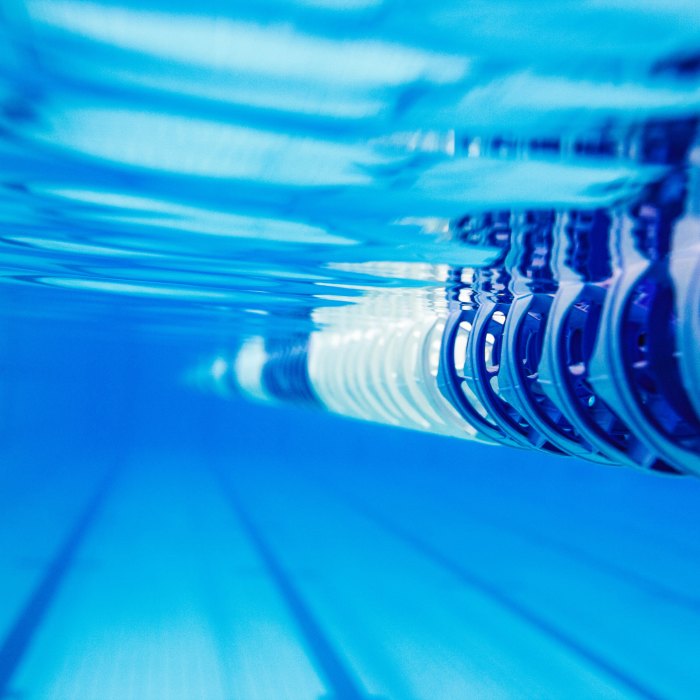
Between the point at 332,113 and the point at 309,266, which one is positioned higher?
the point at 332,113

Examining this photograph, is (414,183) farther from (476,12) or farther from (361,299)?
(361,299)

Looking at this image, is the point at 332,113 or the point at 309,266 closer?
the point at 332,113

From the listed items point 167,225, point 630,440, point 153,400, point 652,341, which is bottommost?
point 153,400

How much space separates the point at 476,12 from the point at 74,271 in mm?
7110

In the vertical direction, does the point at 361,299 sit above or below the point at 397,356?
above

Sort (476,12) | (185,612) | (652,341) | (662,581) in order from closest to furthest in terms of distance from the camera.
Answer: (476,12) → (652,341) → (185,612) → (662,581)

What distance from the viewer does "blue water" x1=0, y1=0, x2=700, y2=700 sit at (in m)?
2.54

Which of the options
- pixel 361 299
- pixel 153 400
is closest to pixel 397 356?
pixel 361 299

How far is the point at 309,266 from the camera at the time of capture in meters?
6.70

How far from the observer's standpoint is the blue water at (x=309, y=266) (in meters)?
2.54

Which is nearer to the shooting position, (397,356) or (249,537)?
(397,356)

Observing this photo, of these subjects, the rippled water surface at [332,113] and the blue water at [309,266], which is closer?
the rippled water surface at [332,113]

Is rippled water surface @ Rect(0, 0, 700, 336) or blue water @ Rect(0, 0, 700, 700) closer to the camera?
rippled water surface @ Rect(0, 0, 700, 336)

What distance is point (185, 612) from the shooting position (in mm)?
7121
